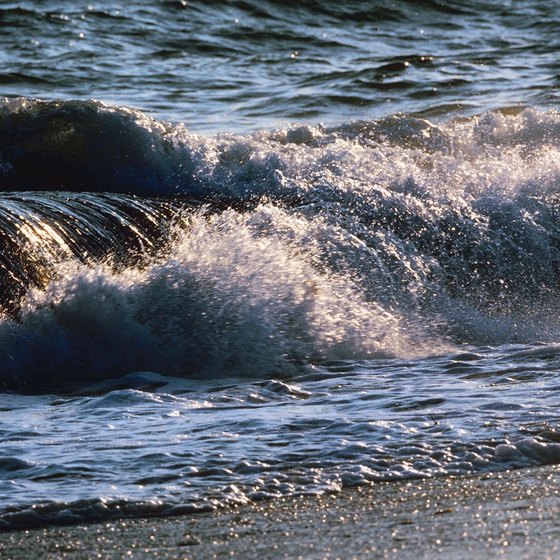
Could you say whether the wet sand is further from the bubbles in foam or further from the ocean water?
the bubbles in foam

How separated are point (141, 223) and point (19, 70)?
5459mm

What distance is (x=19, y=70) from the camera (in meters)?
10.9

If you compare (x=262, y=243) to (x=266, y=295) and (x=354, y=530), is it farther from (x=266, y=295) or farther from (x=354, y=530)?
(x=354, y=530)

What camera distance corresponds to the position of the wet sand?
2.54m

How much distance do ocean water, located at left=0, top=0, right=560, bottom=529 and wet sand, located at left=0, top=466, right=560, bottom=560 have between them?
0.12 metres

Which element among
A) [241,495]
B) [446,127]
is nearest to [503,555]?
[241,495]

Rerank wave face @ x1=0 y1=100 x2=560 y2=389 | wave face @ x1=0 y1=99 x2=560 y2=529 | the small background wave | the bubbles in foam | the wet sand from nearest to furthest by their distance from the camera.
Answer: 1. the wet sand
2. wave face @ x1=0 y1=99 x2=560 y2=529
3. the bubbles in foam
4. wave face @ x1=0 y1=100 x2=560 y2=389
5. the small background wave

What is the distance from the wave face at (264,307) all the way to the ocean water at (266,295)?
1 centimetres

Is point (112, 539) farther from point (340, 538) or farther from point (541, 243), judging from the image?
point (541, 243)

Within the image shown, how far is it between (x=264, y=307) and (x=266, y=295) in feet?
0.25

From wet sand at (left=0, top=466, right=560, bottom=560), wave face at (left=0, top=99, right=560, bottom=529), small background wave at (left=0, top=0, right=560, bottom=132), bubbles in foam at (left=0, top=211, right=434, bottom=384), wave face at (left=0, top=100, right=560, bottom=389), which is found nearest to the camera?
wet sand at (left=0, top=466, right=560, bottom=560)

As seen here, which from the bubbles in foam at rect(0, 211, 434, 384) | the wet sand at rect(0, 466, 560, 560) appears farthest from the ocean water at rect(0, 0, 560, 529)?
the wet sand at rect(0, 466, 560, 560)

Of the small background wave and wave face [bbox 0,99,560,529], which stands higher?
A: the small background wave

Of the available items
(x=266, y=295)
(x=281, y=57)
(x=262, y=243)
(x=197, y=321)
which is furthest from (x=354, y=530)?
(x=281, y=57)
